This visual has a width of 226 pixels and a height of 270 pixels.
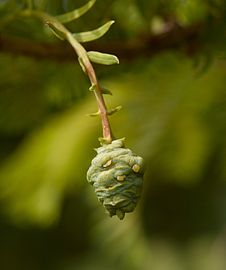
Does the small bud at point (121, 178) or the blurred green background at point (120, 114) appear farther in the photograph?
the blurred green background at point (120, 114)

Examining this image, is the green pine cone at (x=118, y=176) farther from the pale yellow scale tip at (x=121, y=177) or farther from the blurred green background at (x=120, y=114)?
the blurred green background at (x=120, y=114)

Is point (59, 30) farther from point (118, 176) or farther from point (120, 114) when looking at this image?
point (120, 114)

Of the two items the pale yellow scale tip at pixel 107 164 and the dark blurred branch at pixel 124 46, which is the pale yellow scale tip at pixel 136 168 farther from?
the dark blurred branch at pixel 124 46

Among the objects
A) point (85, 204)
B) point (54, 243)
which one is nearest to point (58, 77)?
point (85, 204)

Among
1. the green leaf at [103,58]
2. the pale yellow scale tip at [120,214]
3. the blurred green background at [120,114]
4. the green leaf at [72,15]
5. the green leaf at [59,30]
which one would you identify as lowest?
the blurred green background at [120,114]

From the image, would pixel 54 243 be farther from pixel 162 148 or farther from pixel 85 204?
pixel 162 148

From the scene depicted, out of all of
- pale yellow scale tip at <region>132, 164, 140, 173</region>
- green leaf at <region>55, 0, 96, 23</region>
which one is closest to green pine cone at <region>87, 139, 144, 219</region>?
pale yellow scale tip at <region>132, 164, 140, 173</region>

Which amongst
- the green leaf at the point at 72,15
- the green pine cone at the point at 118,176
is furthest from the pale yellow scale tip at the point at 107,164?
the green leaf at the point at 72,15

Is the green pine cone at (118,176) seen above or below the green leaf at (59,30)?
below
